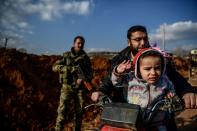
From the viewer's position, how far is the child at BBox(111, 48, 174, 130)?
2283 mm

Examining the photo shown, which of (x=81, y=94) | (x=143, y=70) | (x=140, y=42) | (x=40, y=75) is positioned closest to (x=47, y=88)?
(x=40, y=75)

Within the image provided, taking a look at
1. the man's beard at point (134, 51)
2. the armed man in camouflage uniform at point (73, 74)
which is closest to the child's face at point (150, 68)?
the man's beard at point (134, 51)

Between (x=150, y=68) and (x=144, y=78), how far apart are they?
0.12 m

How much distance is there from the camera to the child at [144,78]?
7.49ft

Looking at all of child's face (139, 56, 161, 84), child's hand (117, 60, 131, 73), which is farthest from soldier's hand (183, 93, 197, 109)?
child's hand (117, 60, 131, 73)

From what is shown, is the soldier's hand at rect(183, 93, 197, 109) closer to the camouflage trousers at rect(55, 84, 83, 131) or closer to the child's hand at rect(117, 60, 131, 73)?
the child's hand at rect(117, 60, 131, 73)

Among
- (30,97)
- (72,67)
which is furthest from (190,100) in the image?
(30,97)

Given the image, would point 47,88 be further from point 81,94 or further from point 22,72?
point 81,94

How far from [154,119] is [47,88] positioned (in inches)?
439

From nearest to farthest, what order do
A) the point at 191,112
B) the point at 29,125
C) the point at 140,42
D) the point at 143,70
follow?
the point at 143,70 < the point at 140,42 < the point at 191,112 < the point at 29,125

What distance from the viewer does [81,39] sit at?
6.44 metres

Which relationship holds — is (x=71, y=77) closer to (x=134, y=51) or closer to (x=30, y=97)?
(x=134, y=51)

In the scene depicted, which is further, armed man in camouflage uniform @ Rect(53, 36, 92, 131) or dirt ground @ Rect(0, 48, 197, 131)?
dirt ground @ Rect(0, 48, 197, 131)

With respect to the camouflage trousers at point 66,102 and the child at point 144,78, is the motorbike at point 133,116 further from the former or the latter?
the camouflage trousers at point 66,102
